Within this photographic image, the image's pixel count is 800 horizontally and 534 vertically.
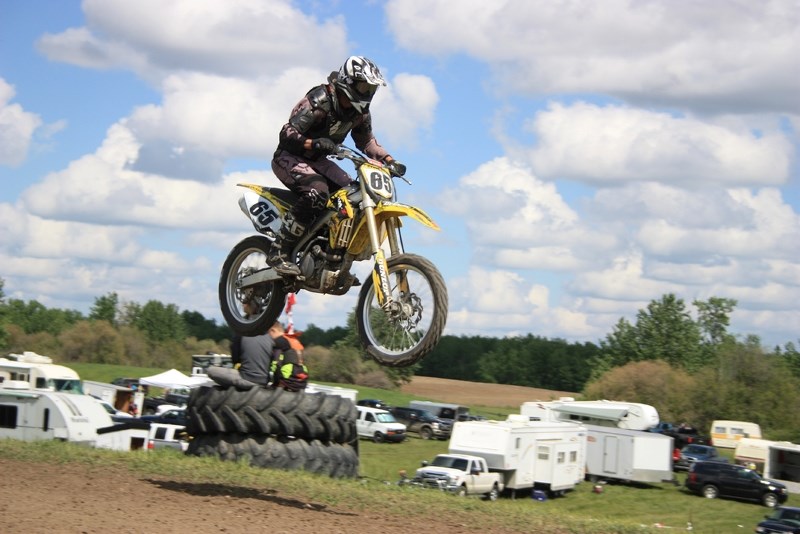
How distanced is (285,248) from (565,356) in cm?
10588

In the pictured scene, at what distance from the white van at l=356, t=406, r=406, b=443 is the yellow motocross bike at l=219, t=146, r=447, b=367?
35.2 metres

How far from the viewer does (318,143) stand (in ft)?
33.0

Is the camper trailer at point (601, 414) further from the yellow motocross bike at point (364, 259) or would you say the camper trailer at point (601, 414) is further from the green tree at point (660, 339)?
the green tree at point (660, 339)

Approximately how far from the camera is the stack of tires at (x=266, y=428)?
15.7 metres

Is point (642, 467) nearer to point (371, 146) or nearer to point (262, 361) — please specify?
point (262, 361)

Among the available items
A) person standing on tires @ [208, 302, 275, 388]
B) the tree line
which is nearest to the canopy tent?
the tree line

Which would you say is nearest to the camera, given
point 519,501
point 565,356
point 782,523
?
point 782,523

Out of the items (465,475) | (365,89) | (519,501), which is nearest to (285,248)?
(365,89)

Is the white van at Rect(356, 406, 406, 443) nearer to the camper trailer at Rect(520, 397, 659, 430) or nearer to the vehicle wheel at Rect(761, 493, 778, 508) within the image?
the camper trailer at Rect(520, 397, 659, 430)

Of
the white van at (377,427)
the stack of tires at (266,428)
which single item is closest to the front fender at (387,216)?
the stack of tires at (266,428)

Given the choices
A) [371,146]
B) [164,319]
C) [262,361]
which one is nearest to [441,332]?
[371,146]

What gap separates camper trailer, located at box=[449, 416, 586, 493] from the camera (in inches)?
1153

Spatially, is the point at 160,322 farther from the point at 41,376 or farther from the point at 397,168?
the point at 397,168

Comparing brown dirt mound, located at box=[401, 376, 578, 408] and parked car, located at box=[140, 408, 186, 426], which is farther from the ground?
brown dirt mound, located at box=[401, 376, 578, 408]
